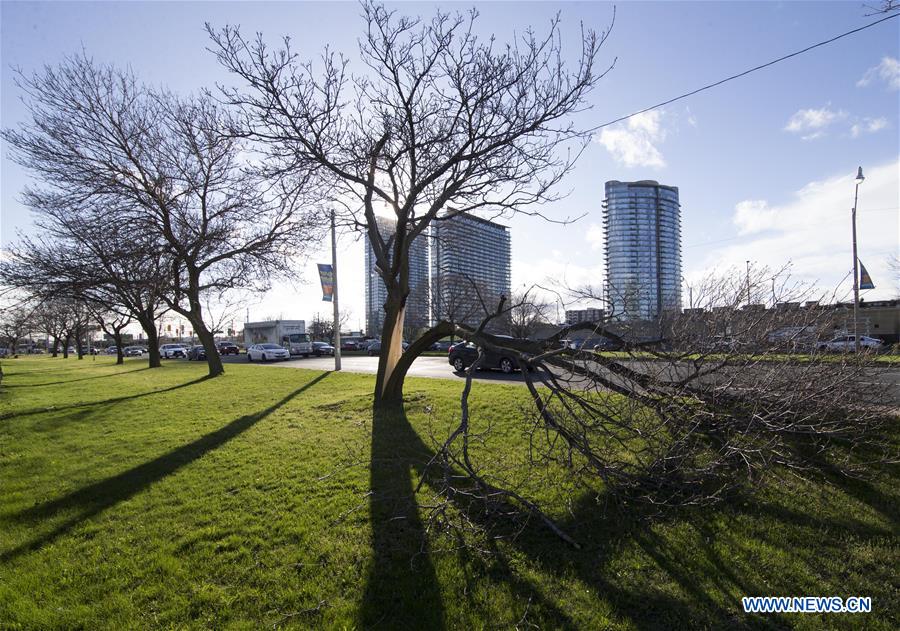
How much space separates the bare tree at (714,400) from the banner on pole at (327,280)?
15.7 metres

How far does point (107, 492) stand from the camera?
5.44m

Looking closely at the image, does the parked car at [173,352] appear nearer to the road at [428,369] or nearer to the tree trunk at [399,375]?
the road at [428,369]

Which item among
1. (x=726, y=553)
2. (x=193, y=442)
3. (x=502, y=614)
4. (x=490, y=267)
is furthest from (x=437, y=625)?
(x=490, y=267)

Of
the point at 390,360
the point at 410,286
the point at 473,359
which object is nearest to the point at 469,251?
the point at 390,360

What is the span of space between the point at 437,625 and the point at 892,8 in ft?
30.5

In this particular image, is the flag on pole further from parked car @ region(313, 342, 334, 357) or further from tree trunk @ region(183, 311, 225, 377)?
parked car @ region(313, 342, 334, 357)

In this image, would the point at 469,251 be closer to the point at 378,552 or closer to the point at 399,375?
the point at 399,375

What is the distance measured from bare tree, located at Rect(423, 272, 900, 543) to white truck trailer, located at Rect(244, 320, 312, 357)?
3340 cm

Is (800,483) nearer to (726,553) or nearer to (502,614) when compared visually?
(726,553)

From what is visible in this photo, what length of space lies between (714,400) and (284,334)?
1477 inches

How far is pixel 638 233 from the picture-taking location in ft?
38.4

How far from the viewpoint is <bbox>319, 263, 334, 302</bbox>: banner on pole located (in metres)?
19.8

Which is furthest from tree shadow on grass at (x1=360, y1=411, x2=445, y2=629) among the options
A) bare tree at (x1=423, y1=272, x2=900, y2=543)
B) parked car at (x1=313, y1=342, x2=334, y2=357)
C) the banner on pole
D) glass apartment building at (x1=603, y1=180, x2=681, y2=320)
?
parked car at (x1=313, y1=342, x2=334, y2=357)

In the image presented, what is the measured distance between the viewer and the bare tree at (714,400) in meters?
4.48
